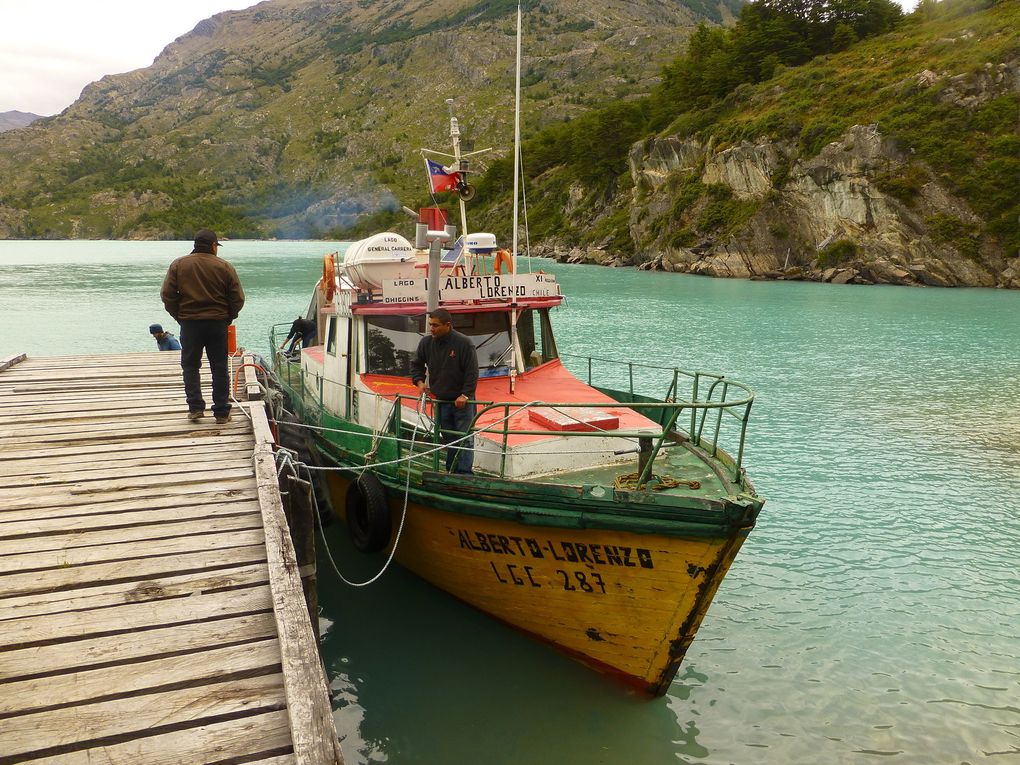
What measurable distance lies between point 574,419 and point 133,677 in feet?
16.2

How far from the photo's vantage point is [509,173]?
118 metres

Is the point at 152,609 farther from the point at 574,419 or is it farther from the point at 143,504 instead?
the point at 574,419

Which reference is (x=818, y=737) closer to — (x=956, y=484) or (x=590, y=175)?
(x=956, y=484)

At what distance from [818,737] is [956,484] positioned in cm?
870

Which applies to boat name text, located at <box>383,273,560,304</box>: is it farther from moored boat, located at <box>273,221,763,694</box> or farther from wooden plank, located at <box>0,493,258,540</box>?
wooden plank, located at <box>0,493,258,540</box>

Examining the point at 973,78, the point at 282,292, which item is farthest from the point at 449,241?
the point at 973,78

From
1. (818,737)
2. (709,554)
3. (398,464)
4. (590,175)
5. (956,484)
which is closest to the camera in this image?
(709,554)

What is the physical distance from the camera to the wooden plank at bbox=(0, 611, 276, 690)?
4.07 meters

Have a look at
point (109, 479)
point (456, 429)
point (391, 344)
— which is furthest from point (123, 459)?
point (391, 344)

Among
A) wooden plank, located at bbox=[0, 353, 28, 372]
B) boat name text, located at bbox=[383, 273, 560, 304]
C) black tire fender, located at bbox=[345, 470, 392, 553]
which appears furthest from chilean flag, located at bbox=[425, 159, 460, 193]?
wooden plank, located at bbox=[0, 353, 28, 372]

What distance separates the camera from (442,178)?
9539mm

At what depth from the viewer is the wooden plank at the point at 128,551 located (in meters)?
5.09

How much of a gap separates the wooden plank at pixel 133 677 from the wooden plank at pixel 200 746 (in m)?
0.39

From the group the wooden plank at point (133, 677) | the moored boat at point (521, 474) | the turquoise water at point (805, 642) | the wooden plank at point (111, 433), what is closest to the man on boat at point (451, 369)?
the moored boat at point (521, 474)
